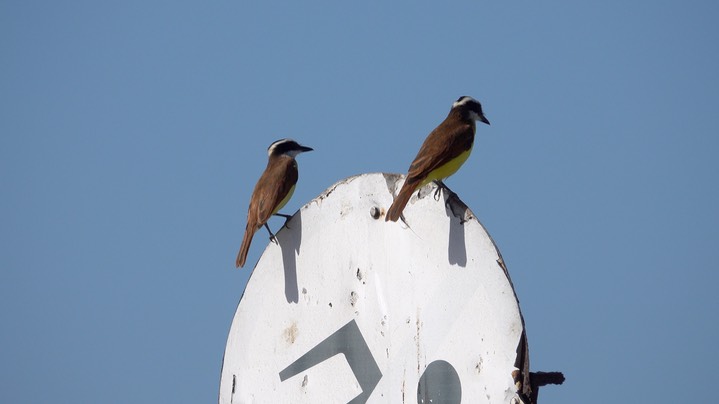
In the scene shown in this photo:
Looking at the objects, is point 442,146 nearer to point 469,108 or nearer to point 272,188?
point 469,108

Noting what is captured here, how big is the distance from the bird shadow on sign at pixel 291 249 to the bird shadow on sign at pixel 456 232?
885mm

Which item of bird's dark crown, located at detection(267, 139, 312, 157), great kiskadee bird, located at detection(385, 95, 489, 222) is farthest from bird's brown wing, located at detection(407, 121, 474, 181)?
bird's dark crown, located at detection(267, 139, 312, 157)

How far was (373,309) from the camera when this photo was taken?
4.37 meters

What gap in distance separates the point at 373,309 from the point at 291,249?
57 cm

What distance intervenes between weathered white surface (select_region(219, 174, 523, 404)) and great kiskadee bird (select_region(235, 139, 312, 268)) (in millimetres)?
849

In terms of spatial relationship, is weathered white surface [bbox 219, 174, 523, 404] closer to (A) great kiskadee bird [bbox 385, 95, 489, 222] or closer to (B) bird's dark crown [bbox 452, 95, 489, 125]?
(A) great kiskadee bird [bbox 385, 95, 489, 222]

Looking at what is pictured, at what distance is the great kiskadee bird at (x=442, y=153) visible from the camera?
14.2 ft

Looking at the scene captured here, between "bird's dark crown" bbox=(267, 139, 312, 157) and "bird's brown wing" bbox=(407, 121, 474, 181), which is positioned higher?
"bird's dark crown" bbox=(267, 139, 312, 157)

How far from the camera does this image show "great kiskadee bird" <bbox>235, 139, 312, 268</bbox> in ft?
18.6

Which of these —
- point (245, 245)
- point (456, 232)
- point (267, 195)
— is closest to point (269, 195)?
point (267, 195)

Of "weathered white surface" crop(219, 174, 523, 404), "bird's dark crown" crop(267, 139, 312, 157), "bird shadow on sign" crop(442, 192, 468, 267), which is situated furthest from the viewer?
"bird's dark crown" crop(267, 139, 312, 157)

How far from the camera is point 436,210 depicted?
166 inches

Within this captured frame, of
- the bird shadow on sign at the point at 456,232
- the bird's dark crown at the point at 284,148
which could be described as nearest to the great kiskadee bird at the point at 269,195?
the bird's dark crown at the point at 284,148

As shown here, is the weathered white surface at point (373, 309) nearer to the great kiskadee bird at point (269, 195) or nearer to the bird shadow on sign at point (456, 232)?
the bird shadow on sign at point (456, 232)
